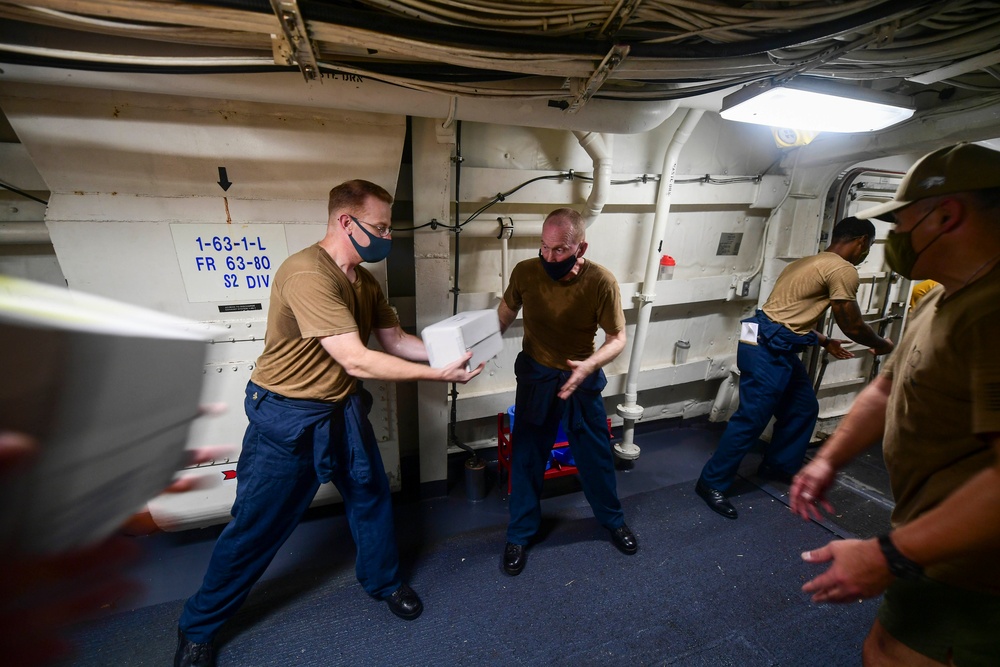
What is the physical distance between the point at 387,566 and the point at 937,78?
9.94 feet

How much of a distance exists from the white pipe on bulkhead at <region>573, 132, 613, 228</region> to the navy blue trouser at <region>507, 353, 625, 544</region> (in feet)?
3.12

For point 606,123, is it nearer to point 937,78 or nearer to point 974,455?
point 937,78

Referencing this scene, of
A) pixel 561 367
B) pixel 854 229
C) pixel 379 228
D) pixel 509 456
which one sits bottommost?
pixel 509 456

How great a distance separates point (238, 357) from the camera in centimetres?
171

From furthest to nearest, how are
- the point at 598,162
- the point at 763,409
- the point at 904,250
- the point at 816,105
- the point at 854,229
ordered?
the point at 763,409 → the point at 854,229 → the point at 598,162 → the point at 816,105 → the point at 904,250

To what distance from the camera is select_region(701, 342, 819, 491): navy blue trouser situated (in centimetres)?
225

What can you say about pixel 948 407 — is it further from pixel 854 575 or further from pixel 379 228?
pixel 379 228

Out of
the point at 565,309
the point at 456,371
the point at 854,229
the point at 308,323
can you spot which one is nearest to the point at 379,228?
the point at 308,323

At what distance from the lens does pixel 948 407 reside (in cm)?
86

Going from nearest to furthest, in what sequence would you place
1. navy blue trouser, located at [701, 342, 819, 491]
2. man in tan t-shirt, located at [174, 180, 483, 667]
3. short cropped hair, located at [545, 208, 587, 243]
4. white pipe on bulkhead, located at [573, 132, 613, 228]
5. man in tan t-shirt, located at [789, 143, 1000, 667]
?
man in tan t-shirt, located at [789, 143, 1000, 667] < man in tan t-shirt, located at [174, 180, 483, 667] < short cropped hair, located at [545, 208, 587, 243] < white pipe on bulkhead, located at [573, 132, 613, 228] < navy blue trouser, located at [701, 342, 819, 491]

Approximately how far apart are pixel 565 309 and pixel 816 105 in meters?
1.38

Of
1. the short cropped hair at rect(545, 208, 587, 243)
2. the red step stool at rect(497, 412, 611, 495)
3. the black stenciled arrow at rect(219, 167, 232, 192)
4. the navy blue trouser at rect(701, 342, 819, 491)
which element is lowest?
the red step stool at rect(497, 412, 611, 495)

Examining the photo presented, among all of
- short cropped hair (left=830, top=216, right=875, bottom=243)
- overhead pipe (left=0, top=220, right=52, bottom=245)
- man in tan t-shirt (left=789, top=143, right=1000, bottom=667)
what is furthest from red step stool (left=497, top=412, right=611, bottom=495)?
overhead pipe (left=0, top=220, right=52, bottom=245)

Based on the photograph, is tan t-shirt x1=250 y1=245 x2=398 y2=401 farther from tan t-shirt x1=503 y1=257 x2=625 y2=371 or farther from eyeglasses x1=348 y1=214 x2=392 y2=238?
tan t-shirt x1=503 y1=257 x2=625 y2=371
